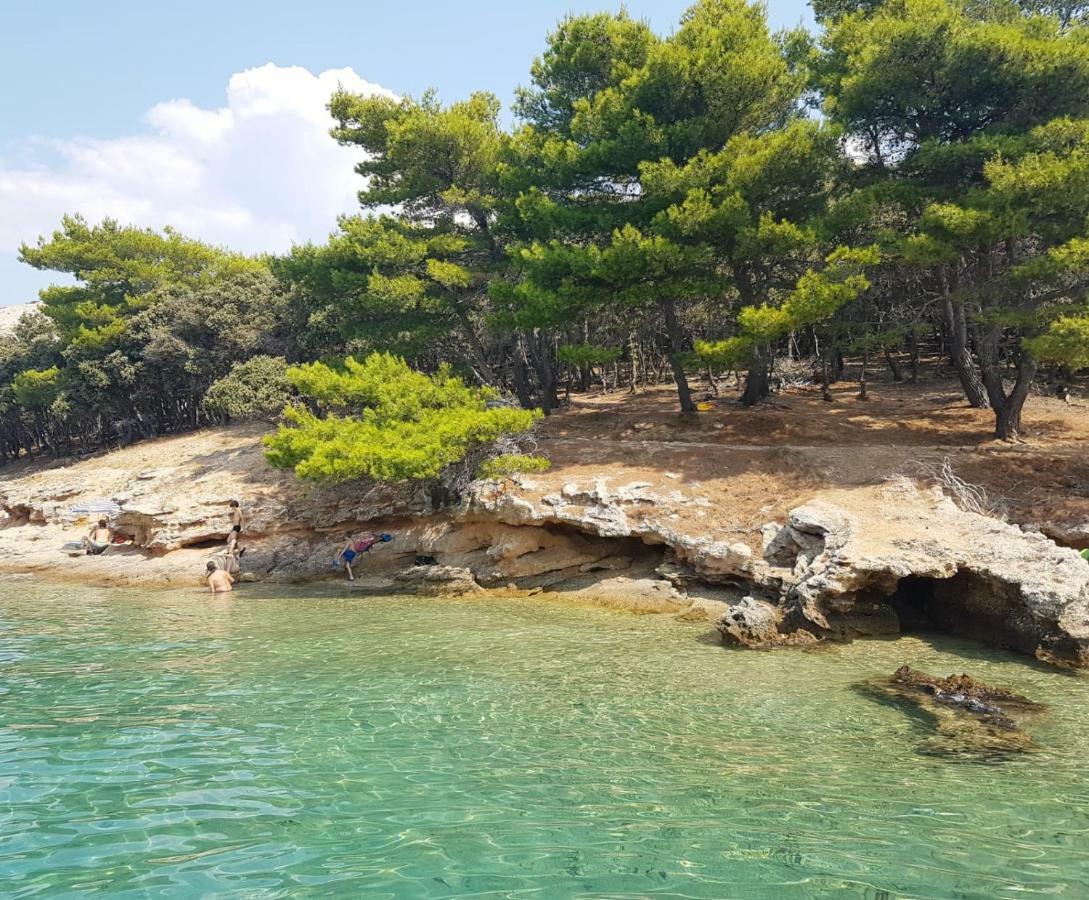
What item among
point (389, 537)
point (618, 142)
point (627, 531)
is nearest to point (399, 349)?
point (389, 537)

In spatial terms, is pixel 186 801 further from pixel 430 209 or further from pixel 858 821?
pixel 430 209

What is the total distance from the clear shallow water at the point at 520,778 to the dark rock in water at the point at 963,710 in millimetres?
257

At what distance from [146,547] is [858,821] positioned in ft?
71.8

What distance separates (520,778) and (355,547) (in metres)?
13.2

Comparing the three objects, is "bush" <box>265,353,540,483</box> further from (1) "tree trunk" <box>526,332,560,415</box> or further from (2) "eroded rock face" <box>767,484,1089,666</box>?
(2) "eroded rock face" <box>767,484,1089,666</box>

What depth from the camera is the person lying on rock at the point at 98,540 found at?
72.0 ft

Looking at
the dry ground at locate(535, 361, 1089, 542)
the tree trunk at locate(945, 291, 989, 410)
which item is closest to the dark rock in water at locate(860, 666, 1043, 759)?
the dry ground at locate(535, 361, 1089, 542)

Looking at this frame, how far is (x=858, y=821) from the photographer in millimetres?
5293

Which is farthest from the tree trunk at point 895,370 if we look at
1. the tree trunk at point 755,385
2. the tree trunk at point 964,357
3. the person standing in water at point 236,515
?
the person standing in water at point 236,515

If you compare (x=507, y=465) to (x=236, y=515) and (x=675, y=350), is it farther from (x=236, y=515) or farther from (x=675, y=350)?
(x=236, y=515)

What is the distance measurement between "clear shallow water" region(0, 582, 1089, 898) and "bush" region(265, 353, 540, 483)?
17.3 feet

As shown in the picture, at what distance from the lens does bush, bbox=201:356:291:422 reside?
86.7ft

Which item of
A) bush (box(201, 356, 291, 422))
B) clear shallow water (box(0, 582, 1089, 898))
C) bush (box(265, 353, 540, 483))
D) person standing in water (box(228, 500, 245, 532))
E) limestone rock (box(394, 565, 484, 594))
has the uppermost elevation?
bush (box(201, 356, 291, 422))

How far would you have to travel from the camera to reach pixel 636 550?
15852mm
